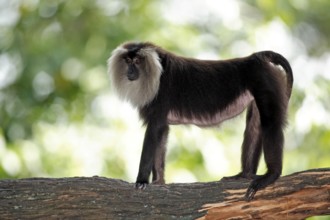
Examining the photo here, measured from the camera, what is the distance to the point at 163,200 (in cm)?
472

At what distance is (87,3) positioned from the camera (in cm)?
852

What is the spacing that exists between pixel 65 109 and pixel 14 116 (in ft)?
2.00

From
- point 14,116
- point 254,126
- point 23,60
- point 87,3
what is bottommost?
point 254,126

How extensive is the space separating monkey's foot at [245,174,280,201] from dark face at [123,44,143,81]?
1.36 meters

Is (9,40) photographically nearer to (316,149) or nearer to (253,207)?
(316,149)

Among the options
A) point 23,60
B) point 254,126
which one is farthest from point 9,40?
point 254,126

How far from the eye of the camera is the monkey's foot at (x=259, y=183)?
4.68m

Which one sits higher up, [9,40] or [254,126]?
[9,40]

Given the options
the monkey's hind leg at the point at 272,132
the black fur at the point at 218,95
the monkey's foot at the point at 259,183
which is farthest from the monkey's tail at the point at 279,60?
the monkey's foot at the point at 259,183

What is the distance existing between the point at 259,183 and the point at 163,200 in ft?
2.16

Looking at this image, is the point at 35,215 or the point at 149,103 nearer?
the point at 35,215

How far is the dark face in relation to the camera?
555 centimetres

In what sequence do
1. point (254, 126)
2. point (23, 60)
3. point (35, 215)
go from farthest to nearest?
point (23, 60) → point (254, 126) → point (35, 215)

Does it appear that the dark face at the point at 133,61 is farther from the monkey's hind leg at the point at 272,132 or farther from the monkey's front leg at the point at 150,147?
the monkey's hind leg at the point at 272,132
